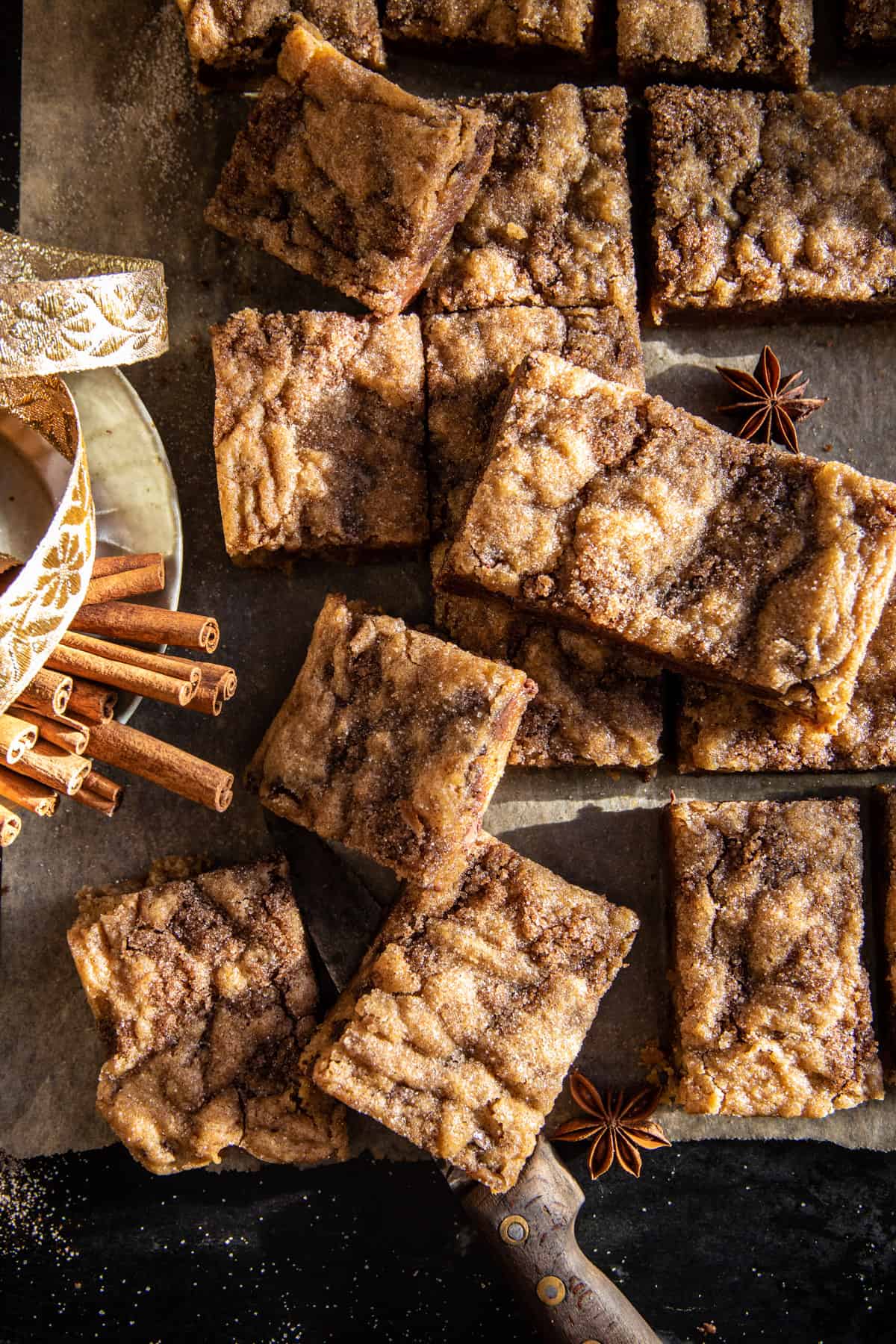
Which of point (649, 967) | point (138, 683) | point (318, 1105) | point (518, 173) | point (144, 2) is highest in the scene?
point (144, 2)

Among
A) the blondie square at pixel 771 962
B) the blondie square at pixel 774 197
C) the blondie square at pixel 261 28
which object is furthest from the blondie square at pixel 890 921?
the blondie square at pixel 261 28

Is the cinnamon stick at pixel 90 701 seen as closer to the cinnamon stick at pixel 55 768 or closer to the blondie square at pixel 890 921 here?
the cinnamon stick at pixel 55 768

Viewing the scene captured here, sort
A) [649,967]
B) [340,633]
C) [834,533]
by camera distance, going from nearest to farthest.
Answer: [834,533] → [340,633] → [649,967]

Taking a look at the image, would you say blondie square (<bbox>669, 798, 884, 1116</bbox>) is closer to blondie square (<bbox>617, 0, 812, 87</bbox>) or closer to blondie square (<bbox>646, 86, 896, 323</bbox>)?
blondie square (<bbox>646, 86, 896, 323</bbox>)

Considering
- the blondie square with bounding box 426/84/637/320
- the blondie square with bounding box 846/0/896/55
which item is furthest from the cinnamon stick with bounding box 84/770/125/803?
the blondie square with bounding box 846/0/896/55

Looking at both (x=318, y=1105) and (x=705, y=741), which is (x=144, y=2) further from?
(x=318, y=1105)

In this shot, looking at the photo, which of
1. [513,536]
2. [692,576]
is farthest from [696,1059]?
[513,536]
